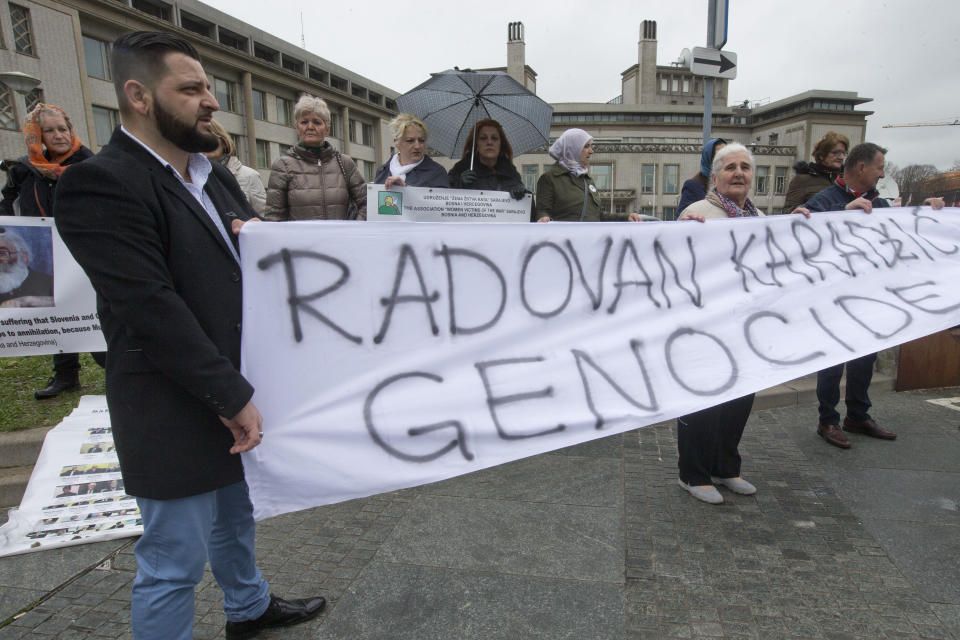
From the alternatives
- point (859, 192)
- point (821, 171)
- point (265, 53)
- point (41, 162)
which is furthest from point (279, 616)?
point (265, 53)

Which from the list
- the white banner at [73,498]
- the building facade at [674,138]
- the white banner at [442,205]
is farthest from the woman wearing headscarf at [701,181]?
the building facade at [674,138]

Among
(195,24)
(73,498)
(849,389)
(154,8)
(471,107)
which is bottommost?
(73,498)

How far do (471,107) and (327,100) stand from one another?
136 ft

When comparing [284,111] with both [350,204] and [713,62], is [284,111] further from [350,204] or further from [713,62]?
[350,204]

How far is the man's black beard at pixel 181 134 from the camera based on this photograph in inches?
62.0

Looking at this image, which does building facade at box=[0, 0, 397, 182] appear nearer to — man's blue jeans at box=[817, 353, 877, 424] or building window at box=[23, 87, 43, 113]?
building window at box=[23, 87, 43, 113]

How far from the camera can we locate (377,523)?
2.91 metres

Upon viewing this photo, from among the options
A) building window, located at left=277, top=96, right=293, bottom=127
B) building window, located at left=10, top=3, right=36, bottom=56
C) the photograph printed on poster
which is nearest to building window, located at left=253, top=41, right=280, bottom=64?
building window, located at left=277, top=96, right=293, bottom=127

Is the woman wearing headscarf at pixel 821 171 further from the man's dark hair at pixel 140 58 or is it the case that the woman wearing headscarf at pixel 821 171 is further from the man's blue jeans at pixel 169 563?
the man's blue jeans at pixel 169 563

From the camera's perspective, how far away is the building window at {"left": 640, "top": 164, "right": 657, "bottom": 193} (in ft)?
167

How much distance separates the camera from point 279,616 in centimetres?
214

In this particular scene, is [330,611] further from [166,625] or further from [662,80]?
[662,80]

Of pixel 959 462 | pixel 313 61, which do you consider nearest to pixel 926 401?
pixel 959 462

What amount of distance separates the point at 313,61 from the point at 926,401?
44323 mm
